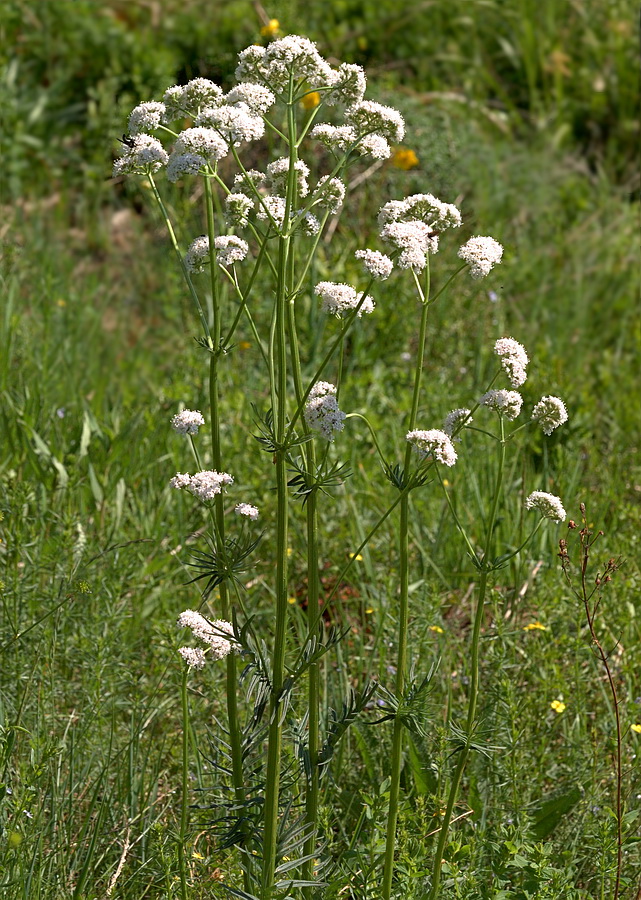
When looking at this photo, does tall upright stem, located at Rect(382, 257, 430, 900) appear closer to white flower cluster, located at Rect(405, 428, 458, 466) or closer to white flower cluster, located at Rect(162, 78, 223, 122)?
white flower cluster, located at Rect(405, 428, 458, 466)

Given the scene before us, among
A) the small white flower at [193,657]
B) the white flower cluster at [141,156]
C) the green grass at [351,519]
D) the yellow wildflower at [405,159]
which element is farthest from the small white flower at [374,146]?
the yellow wildflower at [405,159]

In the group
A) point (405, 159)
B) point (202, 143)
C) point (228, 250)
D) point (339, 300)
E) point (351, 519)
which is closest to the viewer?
point (202, 143)

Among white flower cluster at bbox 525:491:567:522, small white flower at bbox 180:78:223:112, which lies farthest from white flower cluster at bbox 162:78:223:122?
white flower cluster at bbox 525:491:567:522

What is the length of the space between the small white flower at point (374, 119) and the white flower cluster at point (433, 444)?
473 millimetres

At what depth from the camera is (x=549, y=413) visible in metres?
1.70

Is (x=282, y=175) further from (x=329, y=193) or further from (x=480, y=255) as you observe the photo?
(x=480, y=255)

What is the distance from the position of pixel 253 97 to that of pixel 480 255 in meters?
0.42

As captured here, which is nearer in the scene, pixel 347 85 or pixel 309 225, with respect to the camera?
pixel 347 85

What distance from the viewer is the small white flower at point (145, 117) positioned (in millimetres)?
1582

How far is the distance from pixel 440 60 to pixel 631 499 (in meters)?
4.24

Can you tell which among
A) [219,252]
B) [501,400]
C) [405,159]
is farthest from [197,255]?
[405,159]

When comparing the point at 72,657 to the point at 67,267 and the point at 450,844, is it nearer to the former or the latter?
the point at 450,844

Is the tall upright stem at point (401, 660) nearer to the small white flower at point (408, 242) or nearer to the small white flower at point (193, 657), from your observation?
the small white flower at point (408, 242)

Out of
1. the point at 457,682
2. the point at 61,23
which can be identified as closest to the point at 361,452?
the point at 457,682
